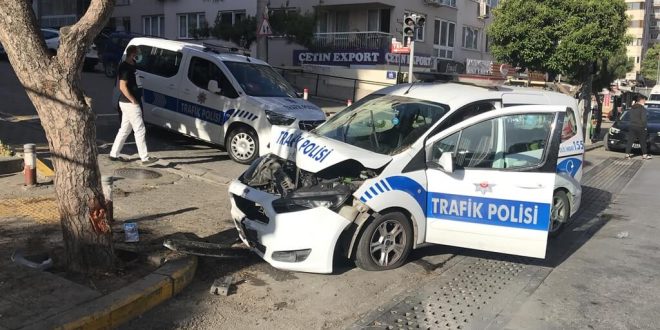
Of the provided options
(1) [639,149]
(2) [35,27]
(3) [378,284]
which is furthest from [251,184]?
(1) [639,149]

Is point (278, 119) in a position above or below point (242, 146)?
above

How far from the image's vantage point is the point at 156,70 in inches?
444

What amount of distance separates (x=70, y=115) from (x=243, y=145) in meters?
5.67

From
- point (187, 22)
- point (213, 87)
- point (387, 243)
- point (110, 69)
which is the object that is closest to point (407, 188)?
point (387, 243)

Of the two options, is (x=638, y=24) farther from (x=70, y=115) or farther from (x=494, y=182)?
(x=70, y=115)

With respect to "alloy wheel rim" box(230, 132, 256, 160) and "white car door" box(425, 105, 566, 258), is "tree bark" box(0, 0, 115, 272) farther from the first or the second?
"alloy wheel rim" box(230, 132, 256, 160)

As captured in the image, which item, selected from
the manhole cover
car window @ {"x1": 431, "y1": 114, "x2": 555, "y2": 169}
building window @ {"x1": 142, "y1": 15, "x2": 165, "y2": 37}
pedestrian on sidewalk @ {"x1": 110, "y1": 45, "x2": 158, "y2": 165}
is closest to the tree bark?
car window @ {"x1": 431, "y1": 114, "x2": 555, "y2": 169}

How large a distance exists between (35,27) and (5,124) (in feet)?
28.5

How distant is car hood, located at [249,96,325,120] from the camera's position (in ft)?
32.3

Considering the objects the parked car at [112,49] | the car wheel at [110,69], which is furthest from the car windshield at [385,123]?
the car wheel at [110,69]

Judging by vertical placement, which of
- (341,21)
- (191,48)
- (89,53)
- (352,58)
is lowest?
(191,48)

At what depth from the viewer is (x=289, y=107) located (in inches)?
396

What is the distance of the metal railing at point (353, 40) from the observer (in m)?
28.4

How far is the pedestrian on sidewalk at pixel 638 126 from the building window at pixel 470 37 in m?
20.3
